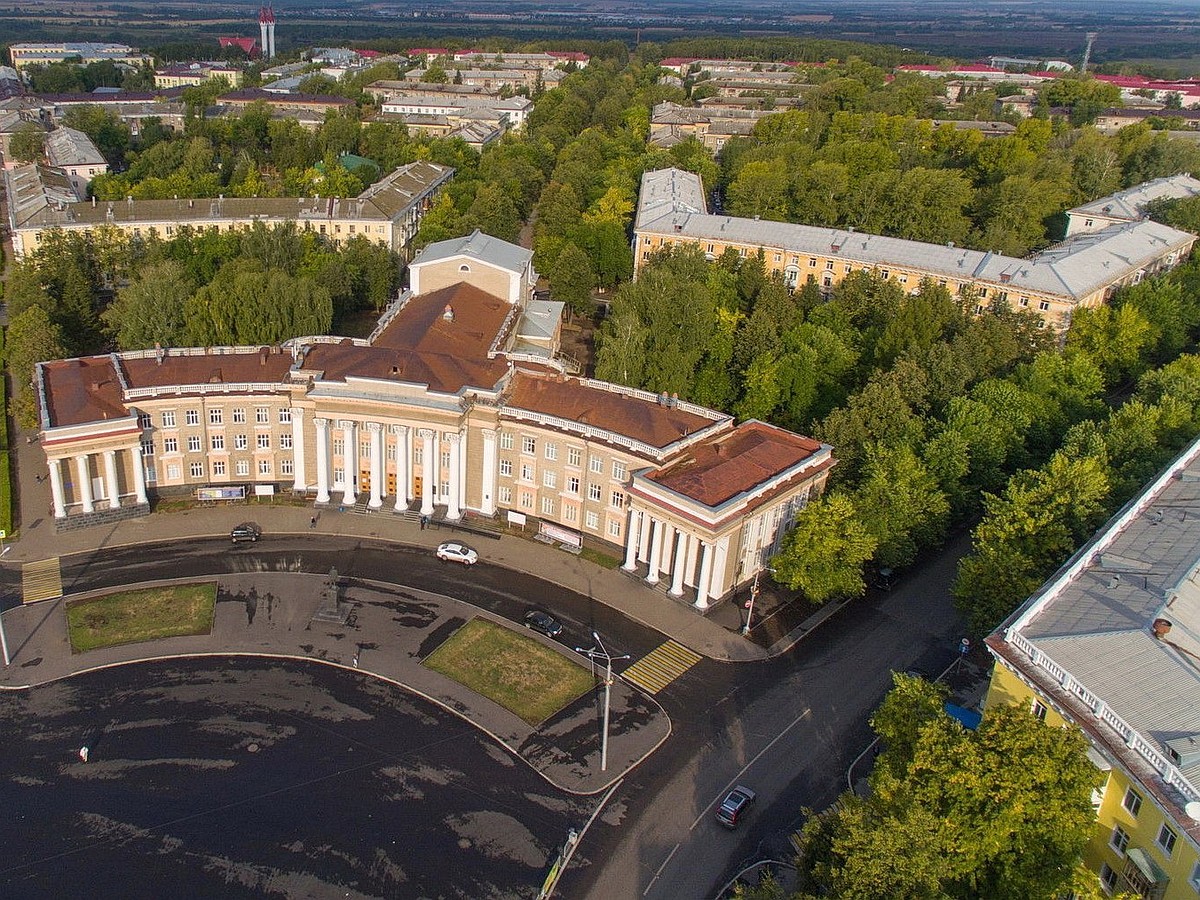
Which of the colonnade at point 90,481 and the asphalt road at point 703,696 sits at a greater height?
the colonnade at point 90,481

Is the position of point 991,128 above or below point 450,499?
above

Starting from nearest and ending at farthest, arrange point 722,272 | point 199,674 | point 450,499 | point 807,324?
point 199,674
point 450,499
point 807,324
point 722,272

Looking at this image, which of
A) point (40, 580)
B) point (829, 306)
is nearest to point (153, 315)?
point (40, 580)

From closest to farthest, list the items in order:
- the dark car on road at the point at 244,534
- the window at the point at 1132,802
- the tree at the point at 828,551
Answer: the window at the point at 1132,802
the tree at the point at 828,551
the dark car on road at the point at 244,534

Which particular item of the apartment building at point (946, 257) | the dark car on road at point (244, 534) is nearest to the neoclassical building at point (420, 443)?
the dark car on road at point (244, 534)

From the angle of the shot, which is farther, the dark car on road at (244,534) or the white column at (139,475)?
the white column at (139,475)

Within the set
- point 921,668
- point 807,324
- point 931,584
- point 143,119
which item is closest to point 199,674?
point 921,668

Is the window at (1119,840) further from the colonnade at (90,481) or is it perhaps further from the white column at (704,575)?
the colonnade at (90,481)

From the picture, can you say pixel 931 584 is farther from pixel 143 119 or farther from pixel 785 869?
pixel 143 119

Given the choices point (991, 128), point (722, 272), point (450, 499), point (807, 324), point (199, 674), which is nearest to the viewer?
point (199, 674)
